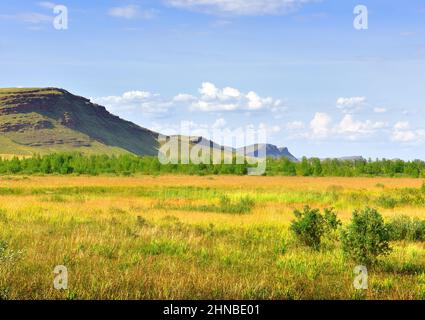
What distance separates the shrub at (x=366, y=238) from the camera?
11810mm

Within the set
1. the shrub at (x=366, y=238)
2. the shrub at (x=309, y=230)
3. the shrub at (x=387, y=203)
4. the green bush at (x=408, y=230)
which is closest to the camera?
the shrub at (x=366, y=238)

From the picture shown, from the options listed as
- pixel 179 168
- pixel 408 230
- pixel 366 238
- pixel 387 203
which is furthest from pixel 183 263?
pixel 179 168

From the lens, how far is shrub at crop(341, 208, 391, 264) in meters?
11.8

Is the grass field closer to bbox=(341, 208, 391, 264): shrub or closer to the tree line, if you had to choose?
bbox=(341, 208, 391, 264): shrub

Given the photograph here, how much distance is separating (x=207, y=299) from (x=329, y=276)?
3.29 m

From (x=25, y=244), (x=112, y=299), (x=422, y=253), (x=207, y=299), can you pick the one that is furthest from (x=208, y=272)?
(x=422, y=253)

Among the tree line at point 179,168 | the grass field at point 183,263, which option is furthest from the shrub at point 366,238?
the tree line at point 179,168

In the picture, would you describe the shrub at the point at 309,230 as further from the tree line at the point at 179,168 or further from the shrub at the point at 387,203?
the tree line at the point at 179,168

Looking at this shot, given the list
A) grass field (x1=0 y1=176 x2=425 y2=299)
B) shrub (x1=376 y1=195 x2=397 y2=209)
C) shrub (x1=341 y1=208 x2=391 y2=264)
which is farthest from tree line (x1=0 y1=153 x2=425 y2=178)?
shrub (x1=341 y1=208 x2=391 y2=264)

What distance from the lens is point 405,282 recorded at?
9797 mm

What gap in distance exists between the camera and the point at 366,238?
473 inches

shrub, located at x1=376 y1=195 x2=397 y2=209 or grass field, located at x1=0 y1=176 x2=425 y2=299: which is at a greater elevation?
grass field, located at x1=0 y1=176 x2=425 y2=299

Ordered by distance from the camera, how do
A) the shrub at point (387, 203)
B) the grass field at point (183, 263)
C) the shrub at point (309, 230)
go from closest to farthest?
the grass field at point (183, 263), the shrub at point (309, 230), the shrub at point (387, 203)

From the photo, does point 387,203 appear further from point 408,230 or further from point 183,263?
point 183,263
